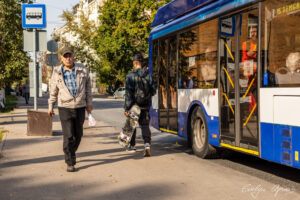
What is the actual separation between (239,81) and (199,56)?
1.75m

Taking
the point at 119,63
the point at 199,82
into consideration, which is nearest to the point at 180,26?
the point at 199,82

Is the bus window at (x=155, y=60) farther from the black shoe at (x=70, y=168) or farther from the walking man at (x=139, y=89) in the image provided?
the black shoe at (x=70, y=168)

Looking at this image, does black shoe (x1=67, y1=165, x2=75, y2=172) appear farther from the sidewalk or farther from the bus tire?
the bus tire

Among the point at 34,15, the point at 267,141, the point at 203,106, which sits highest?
the point at 34,15

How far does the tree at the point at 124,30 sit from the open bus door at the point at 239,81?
33.5 metres

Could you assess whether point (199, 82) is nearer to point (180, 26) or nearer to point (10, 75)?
point (180, 26)

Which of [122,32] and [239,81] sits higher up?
[122,32]

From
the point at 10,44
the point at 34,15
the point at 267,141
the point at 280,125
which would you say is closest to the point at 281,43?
the point at 280,125

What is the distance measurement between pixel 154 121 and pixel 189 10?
3.18 meters

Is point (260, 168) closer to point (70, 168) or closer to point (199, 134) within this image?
point (199, 134)

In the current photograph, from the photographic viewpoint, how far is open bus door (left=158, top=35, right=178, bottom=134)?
9.67 metres

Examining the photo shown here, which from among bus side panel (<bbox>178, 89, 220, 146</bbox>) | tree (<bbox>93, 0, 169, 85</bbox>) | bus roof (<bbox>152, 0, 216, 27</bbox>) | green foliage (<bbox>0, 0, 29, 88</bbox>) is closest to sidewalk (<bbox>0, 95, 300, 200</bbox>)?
bus side panel (<bbox>178, 89, 220, 146</bbox>)

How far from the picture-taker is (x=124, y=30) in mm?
43406

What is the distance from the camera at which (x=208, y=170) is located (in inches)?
275
